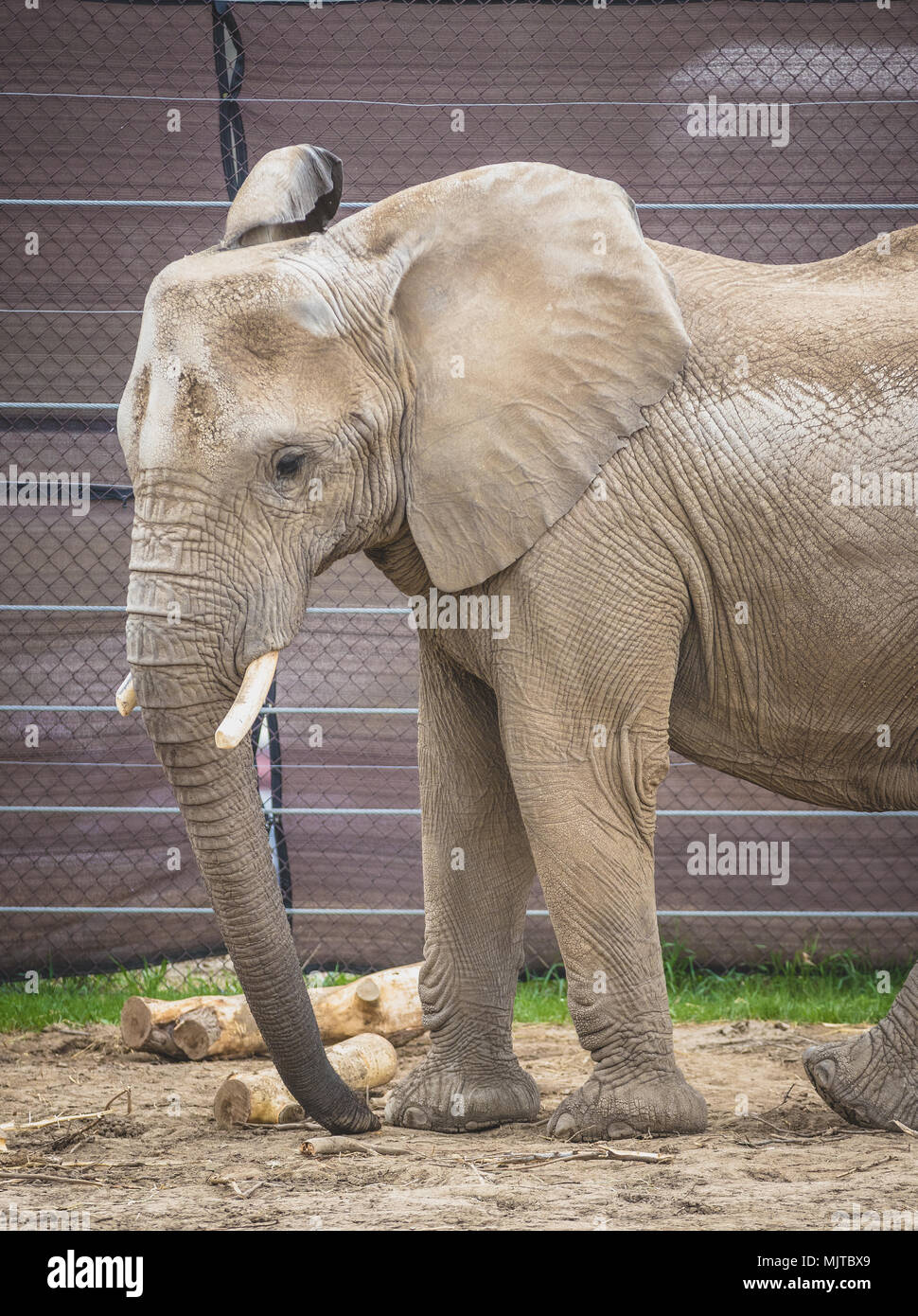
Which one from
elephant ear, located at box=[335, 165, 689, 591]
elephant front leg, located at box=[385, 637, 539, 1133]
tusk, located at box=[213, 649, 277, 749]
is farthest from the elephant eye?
elephant front leg, located at box=[385, 637, 539, 1133]

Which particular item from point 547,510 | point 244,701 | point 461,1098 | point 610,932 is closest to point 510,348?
point 547,510

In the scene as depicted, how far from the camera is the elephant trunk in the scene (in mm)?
3867

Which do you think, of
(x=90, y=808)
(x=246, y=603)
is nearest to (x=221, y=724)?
(x=246, y=603)

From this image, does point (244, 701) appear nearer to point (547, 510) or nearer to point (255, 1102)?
point (547, 510)

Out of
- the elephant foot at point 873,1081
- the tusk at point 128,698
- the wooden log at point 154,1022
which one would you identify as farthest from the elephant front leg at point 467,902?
the wooden log at point 154,1022

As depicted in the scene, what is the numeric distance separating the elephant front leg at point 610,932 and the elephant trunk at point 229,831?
2.37 ft

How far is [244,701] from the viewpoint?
3.82m

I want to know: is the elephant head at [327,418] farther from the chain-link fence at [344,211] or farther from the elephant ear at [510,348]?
the chain-link fence at [344,211]

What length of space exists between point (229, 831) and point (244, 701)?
371 millimetres

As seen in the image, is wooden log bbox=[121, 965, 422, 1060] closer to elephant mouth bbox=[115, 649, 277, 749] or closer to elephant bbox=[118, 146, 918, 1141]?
elephant bbox=[118, 146, 918, 1141]

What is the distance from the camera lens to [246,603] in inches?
155

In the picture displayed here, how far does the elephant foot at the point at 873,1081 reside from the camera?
175 inches

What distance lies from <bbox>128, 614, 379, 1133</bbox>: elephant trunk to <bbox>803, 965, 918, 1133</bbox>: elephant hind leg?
1.52 meters
